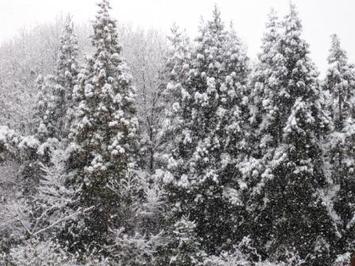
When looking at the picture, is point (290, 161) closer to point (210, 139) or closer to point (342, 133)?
point (342, 133)

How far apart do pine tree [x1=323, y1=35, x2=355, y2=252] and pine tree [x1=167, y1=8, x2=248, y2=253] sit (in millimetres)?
4478

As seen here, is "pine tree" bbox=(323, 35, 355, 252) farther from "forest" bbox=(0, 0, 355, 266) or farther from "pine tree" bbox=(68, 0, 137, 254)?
"pine tree" bbox=(68, 0, 137, 254)

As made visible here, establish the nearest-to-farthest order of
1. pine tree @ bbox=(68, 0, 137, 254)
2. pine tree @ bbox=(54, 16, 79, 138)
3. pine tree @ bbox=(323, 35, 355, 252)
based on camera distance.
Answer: pine tree @ bbox=(68, 0, 137, 254) → pine tree @ bbox=(323, 35, 355, 252) → pine tree @ bbox=(54, 16, 79, 138)

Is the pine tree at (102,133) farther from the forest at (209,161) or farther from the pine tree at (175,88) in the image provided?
the pine tree at (175,88)

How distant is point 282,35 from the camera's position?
90.3 feet

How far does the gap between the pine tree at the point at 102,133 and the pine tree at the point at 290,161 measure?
6.36 meters

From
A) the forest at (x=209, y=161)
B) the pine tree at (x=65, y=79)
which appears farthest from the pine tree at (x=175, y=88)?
the pine tree at (x=65, y=79)

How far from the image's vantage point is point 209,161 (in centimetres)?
2814

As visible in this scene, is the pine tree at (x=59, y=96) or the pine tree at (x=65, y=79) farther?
the pine tree at (x=65, y=79)

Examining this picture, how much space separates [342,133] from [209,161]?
21.3ft

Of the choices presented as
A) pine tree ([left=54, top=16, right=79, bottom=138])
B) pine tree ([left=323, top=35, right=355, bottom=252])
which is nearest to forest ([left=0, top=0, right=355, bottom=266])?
pine tree ([left=323, top=35, right=355, bottom=252])

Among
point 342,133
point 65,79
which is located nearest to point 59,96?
point 65,79

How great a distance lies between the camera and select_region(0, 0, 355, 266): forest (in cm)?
2600

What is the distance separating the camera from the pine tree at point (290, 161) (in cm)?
2602
